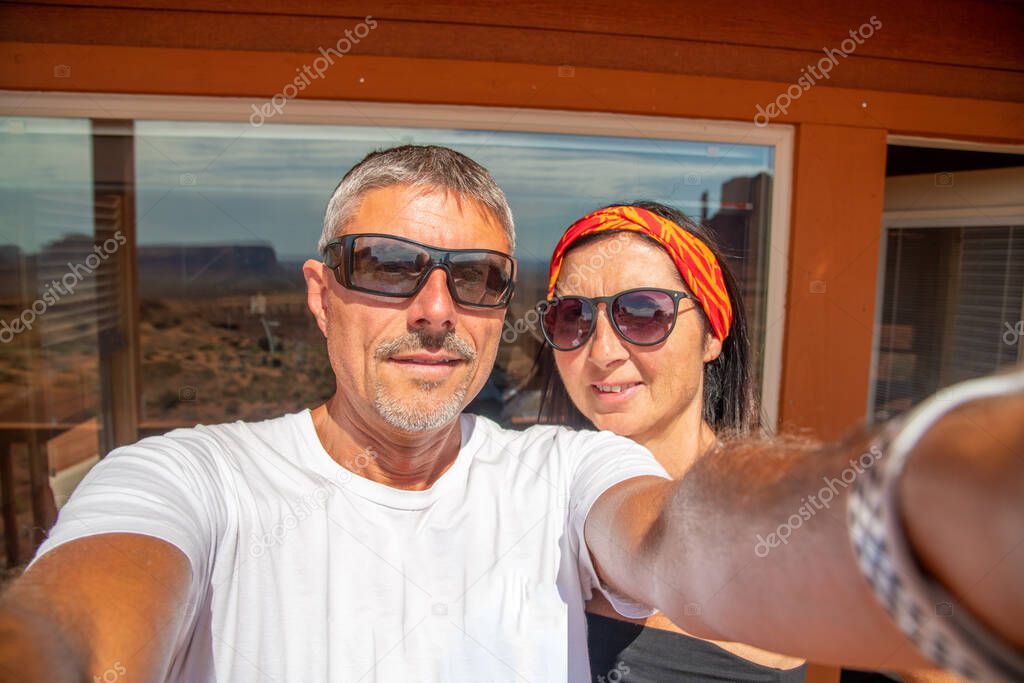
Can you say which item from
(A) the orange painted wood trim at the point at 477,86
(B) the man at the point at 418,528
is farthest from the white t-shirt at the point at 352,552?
(A) the orange painted wood trim at the point at 477,86

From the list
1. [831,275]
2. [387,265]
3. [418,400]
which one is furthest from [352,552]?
[831,275]

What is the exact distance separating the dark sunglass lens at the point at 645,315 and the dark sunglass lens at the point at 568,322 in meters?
0.09

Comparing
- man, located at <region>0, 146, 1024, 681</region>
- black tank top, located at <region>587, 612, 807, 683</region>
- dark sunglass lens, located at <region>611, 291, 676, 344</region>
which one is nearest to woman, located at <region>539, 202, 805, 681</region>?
dark sunglass lens, located at <region>611, 291, 676, 344</region>

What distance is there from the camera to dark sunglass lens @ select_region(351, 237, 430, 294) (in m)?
1.28

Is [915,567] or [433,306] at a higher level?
[433,306]

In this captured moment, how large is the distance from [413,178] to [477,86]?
1.13 meters

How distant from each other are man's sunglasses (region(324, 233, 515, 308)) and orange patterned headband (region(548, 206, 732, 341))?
0.59 m

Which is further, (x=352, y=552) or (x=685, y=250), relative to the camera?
(x=685, y=250)

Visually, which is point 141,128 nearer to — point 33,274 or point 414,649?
point 33,274

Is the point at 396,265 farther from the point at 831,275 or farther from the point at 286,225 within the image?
the point at 286,225

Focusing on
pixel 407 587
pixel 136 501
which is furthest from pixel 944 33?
pixel 136 501

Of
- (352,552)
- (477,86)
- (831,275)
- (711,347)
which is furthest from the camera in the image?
(831,275)

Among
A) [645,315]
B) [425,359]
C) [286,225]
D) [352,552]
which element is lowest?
[352,552]

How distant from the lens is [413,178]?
4.30ft
